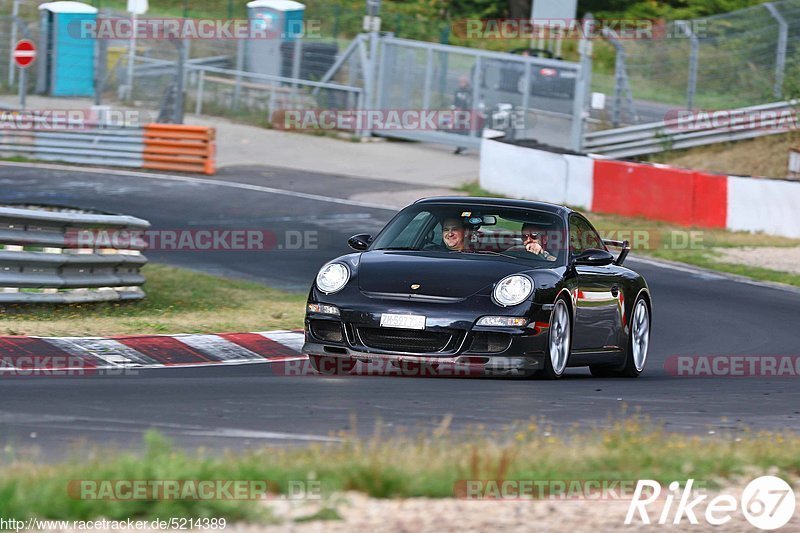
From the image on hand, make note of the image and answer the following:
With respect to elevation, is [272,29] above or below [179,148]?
above

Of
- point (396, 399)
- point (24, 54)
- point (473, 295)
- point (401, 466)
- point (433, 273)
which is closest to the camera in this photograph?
point (401, 466)

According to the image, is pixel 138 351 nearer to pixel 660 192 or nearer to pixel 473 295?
pixel 473 295

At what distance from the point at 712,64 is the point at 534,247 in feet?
65.5

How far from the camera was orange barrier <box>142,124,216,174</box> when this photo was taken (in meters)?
27.5

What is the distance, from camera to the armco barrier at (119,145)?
27641 millimetres

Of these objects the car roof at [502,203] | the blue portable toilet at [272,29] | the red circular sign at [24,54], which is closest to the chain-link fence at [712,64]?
the blue portable toilet at [272,29]

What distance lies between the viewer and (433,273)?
9578 mm

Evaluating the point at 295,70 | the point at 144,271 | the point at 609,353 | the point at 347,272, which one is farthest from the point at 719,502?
the point at 295,70

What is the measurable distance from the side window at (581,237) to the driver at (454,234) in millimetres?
795

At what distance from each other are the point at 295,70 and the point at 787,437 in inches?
1070

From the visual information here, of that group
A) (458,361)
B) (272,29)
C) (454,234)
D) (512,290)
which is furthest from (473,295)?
(272,29)

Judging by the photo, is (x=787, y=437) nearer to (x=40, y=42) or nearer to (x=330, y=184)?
(x=330, y=184)

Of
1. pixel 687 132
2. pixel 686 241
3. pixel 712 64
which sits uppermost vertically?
pixel 712 64

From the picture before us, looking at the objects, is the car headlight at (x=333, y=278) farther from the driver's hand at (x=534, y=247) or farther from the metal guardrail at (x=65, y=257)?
the metal guardrail at (x=65, y=257)
